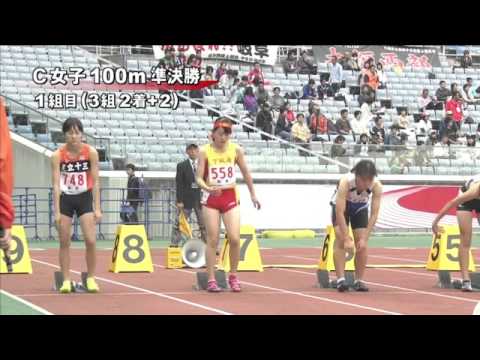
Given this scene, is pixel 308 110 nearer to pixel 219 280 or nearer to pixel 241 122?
pixel 241 122

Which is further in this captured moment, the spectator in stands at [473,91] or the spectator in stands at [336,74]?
the spectator in stands at [473,91]

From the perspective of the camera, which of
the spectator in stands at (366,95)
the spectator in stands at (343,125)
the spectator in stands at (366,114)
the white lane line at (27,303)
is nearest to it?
the white lane line at (27,303)

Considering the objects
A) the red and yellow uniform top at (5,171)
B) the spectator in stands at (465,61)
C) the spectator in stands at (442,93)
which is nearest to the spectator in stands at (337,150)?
the spectator in stands at (442,93)

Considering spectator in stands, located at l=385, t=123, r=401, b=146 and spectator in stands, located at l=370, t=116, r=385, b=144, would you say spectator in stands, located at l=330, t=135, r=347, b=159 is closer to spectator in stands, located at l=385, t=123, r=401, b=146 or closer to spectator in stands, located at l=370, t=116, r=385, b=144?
spectator in stands, located at l=370, t=116, r=385, b=144

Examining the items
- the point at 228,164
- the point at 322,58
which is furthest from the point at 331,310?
the point at 322,58

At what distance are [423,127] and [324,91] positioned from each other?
11.7ft

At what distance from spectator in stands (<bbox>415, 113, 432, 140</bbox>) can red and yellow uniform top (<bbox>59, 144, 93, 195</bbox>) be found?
24.5 metres

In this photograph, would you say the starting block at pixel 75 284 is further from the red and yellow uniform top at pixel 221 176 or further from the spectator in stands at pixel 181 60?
the spectator in stands at pixel 181 60

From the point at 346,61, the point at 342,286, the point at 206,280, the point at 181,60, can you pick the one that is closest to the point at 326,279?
the point at 342,286

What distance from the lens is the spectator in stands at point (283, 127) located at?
106 ft

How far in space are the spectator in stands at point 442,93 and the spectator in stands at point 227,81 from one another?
7986mm

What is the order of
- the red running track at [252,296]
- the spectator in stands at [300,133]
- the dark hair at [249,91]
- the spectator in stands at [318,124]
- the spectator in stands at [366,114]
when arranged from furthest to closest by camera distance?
the spectator in stands at [366,114], the dark hair at [249,91], the spectator in stands at [318,124], the spectator in stands at [300,133], the red running track at [252,296]

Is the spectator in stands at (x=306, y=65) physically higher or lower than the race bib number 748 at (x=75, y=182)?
higher
